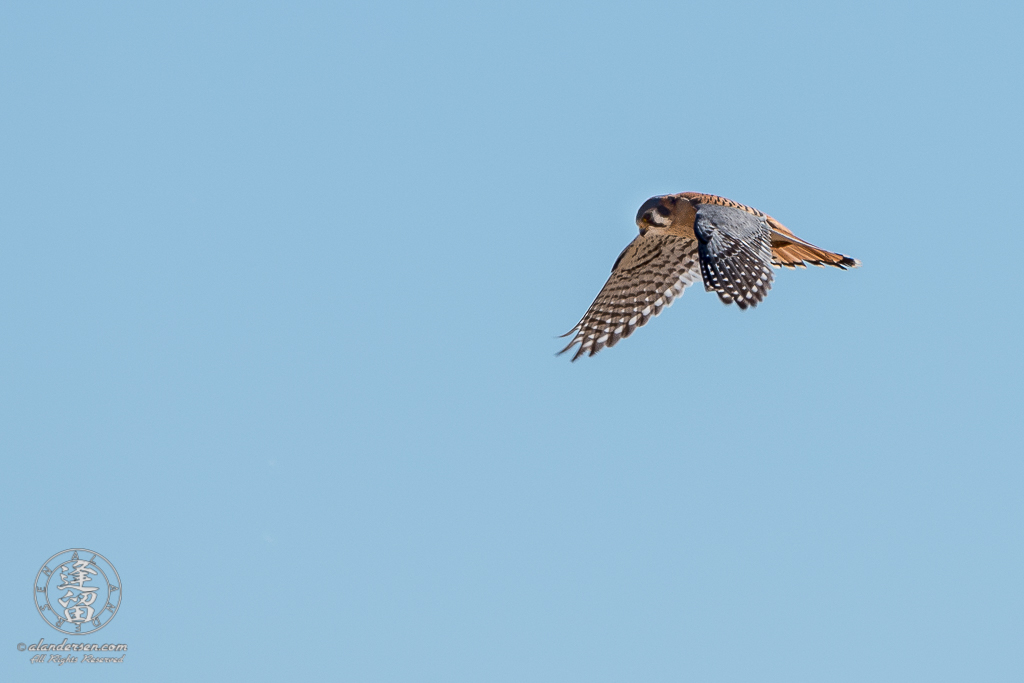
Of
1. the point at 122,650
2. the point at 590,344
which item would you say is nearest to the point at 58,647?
the point at 122,650

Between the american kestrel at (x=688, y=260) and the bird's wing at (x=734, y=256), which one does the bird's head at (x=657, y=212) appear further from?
the bird's wing at (x=734, y=256)

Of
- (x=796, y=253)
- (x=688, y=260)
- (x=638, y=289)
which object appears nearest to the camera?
(x=796, y=253)

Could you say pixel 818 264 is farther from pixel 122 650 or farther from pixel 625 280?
pixel 122 650

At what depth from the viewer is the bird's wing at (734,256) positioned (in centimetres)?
1453

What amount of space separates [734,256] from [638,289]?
2998 millimetres

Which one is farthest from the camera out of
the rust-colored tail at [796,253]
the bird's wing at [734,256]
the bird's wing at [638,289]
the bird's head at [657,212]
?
the bird's wing at [638,289]

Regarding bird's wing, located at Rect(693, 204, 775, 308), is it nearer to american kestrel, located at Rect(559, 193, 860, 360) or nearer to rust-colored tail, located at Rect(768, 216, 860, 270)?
american kestrel, located at Rect(559, 193, 860, 360)

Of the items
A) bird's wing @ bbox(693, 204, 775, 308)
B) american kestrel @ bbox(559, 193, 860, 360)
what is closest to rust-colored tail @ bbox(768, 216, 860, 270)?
american kestrel @ bbox(559, 193, 860, 360)

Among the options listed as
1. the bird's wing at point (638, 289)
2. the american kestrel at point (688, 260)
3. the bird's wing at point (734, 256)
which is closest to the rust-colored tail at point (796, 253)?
the american kestrel at point (688, 260)

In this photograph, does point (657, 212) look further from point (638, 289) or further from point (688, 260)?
point (638, 289)

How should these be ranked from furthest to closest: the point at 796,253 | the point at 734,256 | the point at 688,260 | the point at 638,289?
the point at 638,289 → the point at 688,260 → the point at 796,253 → the point at 734,256

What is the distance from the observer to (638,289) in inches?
701

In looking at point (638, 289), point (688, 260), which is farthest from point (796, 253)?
point (638, 289)

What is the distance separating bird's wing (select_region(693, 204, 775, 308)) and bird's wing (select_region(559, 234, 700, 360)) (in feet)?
5.89
